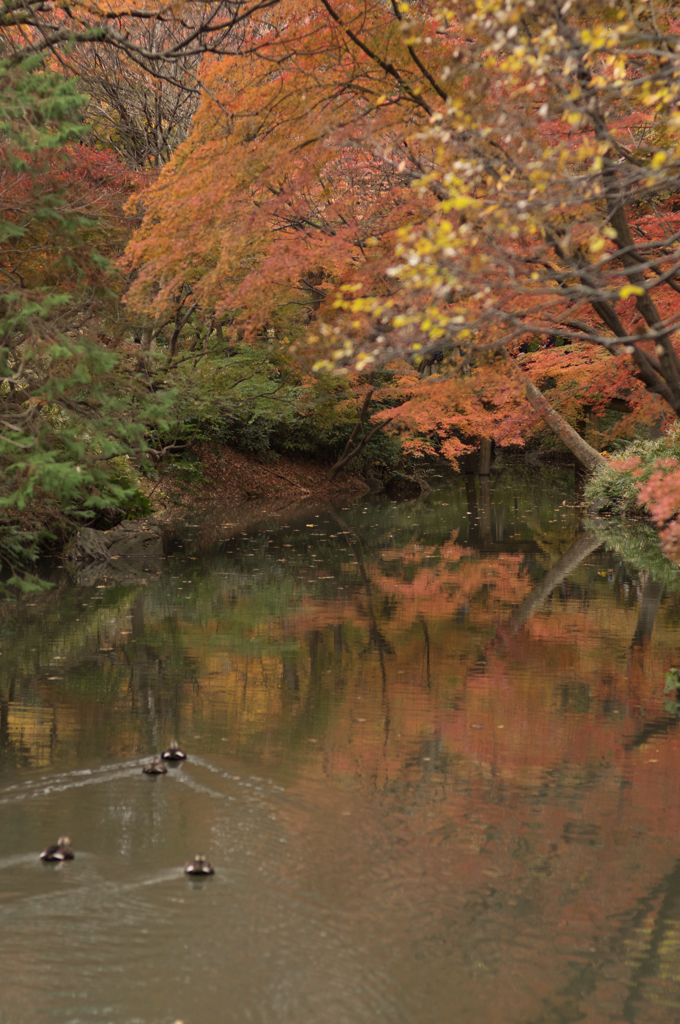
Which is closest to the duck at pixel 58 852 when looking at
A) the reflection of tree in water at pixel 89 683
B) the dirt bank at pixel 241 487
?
the reflection of tree in water at pixel 89 683

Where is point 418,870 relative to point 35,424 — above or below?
below

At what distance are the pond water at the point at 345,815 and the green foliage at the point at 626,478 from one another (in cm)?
723

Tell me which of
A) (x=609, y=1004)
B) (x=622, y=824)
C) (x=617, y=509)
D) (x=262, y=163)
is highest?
(x=262, y=163)

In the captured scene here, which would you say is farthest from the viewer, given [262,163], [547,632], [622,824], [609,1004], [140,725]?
[547,632]

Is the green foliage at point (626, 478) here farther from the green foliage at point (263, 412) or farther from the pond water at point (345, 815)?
the pond water at point (345, 815)

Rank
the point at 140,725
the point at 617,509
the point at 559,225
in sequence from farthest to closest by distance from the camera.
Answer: the point at 617,509 < the point at 140,725 < the point at 559,225

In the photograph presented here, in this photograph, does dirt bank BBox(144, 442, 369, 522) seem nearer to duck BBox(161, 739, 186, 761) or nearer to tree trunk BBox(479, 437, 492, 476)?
tree trunk BBox(479, 437, 492, 476)

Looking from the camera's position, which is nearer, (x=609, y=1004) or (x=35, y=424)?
(x=609, y=1004)

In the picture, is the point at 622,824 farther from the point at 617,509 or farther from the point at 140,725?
the point at 617,509

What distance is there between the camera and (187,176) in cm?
1204

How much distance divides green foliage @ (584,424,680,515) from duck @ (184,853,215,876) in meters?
15.2

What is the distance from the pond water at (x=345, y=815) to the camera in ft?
15.4

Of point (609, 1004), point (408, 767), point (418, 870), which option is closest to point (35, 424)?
point (408, 767)

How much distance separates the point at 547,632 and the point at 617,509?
39.7 ft
